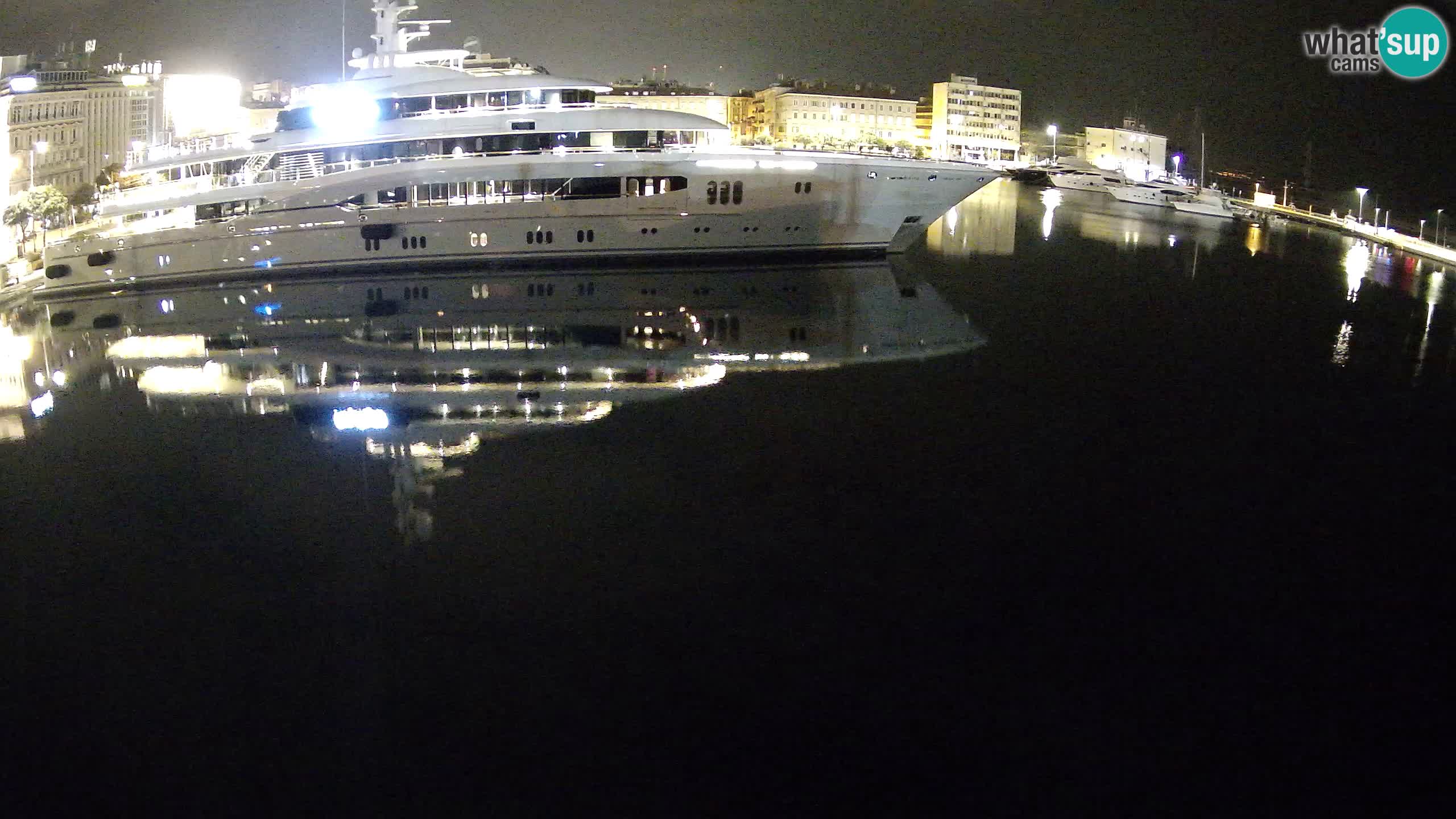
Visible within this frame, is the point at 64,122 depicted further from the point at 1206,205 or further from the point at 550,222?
the point at 1206,205

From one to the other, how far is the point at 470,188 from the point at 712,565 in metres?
11.7

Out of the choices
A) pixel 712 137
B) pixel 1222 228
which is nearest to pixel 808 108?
pixel 1222 228

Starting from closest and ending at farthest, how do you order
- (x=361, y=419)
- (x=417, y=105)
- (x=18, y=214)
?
(x=361, y=419) < (x=18, y=214) < (x=417, y=105)

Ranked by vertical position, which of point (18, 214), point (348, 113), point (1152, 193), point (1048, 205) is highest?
point (348, 113)

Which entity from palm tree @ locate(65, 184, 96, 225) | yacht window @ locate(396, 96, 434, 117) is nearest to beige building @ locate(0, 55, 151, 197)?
palm tree @ locate(65, 184, 96, 225)

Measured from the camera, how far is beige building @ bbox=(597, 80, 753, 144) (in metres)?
48.6

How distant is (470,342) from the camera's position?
13195mm

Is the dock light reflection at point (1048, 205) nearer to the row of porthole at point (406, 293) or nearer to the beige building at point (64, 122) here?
the row of porthole at point (406, 293)

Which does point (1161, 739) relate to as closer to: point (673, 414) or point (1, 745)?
point (1, 745)

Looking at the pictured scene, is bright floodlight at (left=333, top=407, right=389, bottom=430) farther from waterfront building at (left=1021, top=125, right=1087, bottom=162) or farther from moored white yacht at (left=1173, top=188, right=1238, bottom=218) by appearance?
waterfront building at (left=1021, top=125, right=1087, bottom=162)

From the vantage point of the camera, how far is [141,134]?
29797 mm

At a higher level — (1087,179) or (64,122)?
(1087,179)

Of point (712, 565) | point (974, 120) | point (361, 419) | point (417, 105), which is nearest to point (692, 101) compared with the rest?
point (974, 120)

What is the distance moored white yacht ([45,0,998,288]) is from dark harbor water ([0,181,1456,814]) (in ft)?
10.3
